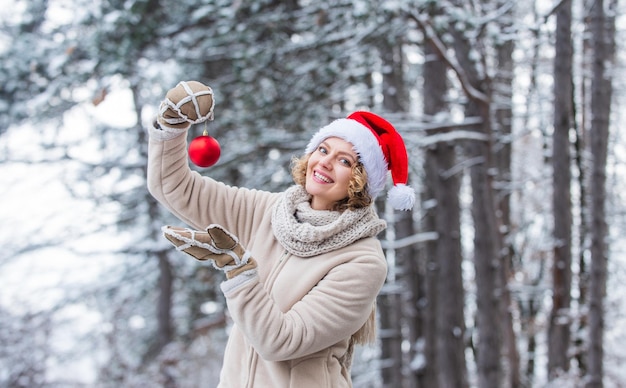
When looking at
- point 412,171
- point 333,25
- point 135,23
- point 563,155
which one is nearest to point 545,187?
point 563,155

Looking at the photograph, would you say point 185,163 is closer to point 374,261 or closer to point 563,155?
point 374,261

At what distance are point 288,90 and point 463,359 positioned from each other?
3.64m

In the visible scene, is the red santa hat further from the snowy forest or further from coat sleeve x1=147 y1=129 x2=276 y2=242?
the snowy forest

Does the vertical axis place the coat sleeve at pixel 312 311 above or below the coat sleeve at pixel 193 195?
below

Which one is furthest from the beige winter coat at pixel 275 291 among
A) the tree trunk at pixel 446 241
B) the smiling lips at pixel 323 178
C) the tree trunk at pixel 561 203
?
the tree trunk at pixel 561 203

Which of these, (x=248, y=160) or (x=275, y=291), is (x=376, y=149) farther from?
(x=248, y=160)

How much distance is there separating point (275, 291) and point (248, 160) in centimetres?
632

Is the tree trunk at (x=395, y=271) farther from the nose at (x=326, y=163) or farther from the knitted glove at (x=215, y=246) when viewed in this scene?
the knitted glove at (x=215, y=246)

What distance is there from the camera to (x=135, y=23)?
26.3ft

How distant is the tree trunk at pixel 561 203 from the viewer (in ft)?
26.6

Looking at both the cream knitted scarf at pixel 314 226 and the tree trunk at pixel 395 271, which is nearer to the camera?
the cream knitted scarf at pixel 314 226

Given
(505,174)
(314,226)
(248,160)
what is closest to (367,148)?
(314,226)

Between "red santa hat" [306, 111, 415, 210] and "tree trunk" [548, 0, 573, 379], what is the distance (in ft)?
19.7

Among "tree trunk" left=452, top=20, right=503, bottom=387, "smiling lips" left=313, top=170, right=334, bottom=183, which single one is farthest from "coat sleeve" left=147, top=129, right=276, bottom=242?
"tree trunk" left=452, top=20, right=503, bottom=387
